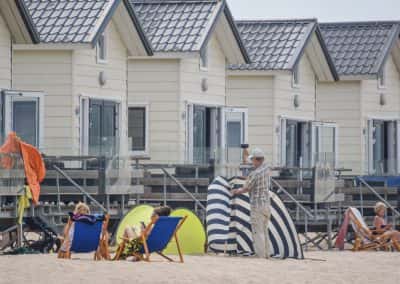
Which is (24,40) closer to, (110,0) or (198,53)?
(110,0)

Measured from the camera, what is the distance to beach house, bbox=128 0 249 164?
36.6m

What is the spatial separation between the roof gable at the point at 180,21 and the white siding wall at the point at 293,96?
343 centimetres

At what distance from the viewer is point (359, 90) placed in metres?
43.8

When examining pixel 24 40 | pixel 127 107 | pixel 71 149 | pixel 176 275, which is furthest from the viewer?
pixel 127 107

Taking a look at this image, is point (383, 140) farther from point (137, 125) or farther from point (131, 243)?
point (131, 243)

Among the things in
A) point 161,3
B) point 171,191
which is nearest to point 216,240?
point 171,191

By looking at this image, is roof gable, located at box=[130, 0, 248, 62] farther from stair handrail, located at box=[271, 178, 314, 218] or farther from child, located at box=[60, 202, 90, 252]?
child, located at box=[60, 202, 90, 252]

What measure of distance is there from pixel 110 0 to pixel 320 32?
8.96m

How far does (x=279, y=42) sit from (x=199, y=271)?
1907 centimetres

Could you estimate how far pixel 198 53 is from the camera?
36281 mm

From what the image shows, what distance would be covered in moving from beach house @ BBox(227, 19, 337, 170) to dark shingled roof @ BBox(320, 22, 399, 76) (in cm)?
102

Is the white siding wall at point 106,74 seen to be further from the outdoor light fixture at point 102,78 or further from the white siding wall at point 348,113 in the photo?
the white siding wall at point 348,113

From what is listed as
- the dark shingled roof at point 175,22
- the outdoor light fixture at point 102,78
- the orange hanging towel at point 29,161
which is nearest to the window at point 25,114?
the outdoor light fixture at point 102,78

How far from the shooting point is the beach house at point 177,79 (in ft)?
120
